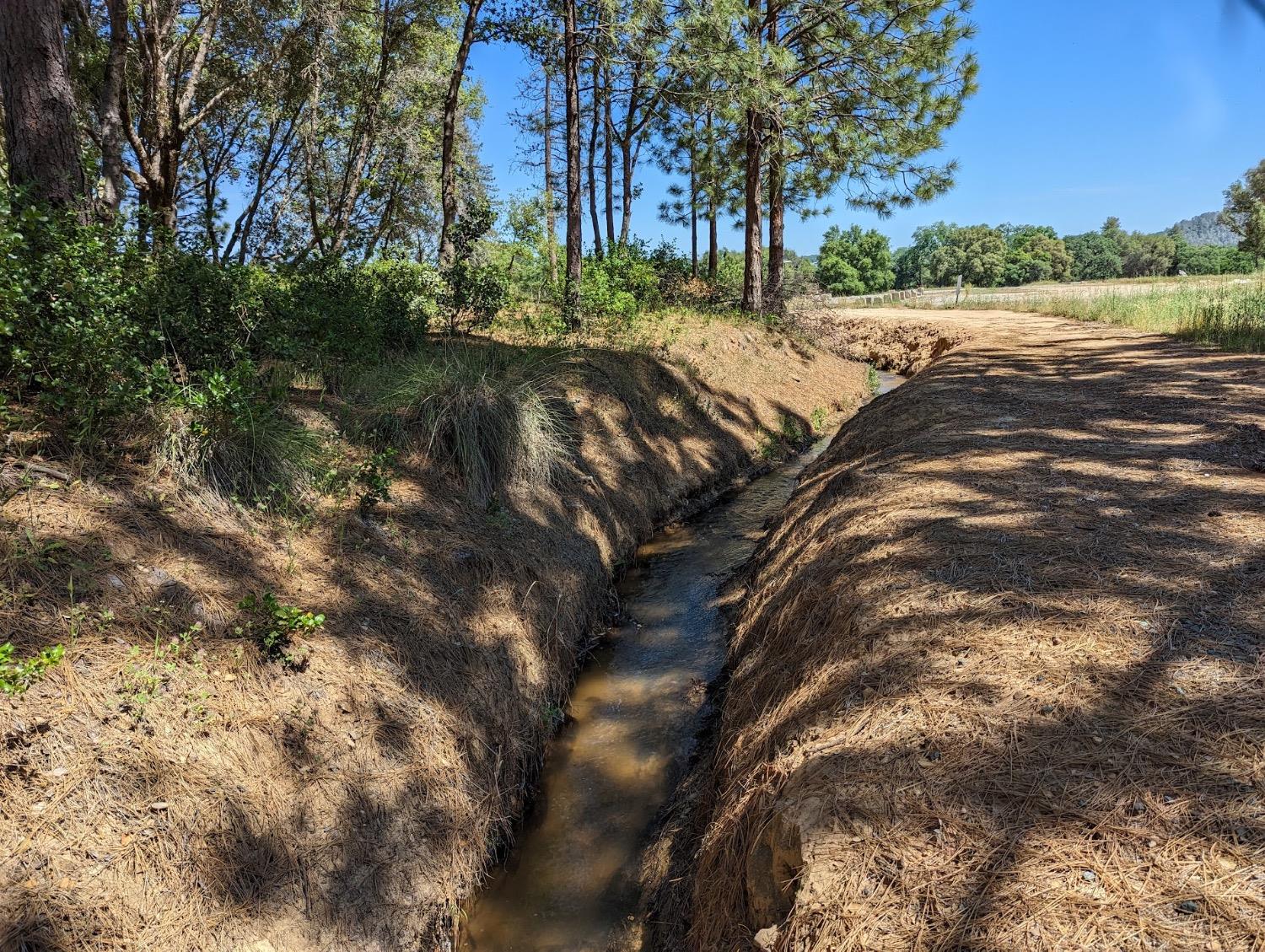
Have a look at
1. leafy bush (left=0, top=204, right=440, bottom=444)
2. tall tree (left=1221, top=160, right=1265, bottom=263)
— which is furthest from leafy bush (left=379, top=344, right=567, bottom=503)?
tall tree (left=1221, top=160, right=1265, bottom=263)

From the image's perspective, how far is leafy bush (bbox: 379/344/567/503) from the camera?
17.9 ft

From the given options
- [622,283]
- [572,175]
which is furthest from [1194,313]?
[572,175]

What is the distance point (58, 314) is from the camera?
11.3 feet

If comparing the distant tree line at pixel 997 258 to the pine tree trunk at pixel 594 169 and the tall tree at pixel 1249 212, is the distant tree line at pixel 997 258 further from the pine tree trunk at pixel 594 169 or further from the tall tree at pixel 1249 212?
the pine tree trunk at pixel 594 169

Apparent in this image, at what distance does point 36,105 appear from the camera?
13.4ft

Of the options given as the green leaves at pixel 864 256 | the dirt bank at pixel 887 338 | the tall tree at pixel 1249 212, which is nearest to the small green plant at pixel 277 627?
the dirt bank at pixel 887 338

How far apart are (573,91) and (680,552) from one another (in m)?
7.19

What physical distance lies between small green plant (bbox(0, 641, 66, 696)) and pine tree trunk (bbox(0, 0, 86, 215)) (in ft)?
9.63

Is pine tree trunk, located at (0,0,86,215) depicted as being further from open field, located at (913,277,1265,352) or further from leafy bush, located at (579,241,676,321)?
open field, located at (913,277,1265,352)

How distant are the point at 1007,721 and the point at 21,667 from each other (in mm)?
3428

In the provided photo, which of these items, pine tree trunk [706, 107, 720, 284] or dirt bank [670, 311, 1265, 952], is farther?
pine tree trunk [706, 107, 720, 284]

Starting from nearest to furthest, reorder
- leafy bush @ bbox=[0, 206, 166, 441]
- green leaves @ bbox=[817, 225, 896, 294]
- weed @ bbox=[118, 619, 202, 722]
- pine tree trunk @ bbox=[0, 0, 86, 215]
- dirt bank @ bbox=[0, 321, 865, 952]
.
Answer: dirt bank @ bbox=[0, 321, 865, 952] → weed @ bbox=[118, 619, 202, 722] → leafy bush @ bbox=[0, 206, 166, 441] → pine tree trunk @ bbox=[0, 0, 86, 215] → green leaves @ bbox=[817, 225, 896, 294]

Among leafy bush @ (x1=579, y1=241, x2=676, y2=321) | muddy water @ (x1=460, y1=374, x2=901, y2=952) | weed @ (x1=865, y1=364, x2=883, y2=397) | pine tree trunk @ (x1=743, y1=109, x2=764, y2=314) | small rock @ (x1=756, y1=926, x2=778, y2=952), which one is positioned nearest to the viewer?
small rock @ (x1=756, y1=926, x2=778, y2=952)

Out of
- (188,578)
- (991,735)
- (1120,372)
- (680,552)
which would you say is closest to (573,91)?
(680,552)
